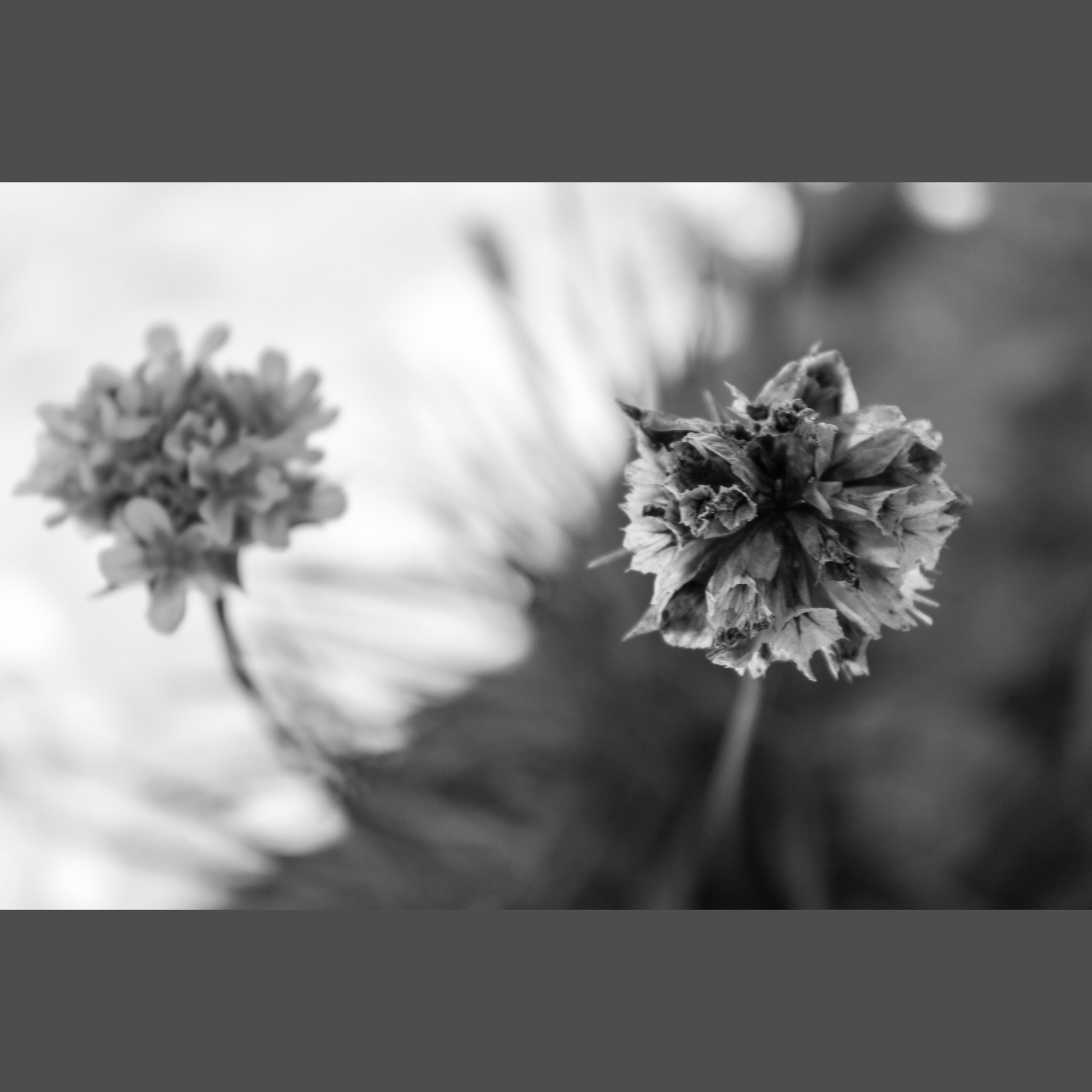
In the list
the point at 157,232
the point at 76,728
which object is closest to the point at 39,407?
the point at 76,728

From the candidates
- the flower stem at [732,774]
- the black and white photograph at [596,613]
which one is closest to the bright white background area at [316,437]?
the black and white photograph at [596,613]

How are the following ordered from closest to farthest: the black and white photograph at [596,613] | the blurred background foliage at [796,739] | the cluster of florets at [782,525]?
1. the cluster of florets at [782,525]
2. the black and white photograph at [596,613]
3. the blurred background foliage at [796,739]

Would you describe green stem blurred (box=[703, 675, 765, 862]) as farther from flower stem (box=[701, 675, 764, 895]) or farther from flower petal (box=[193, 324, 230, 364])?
flower petal (box=[193, 324, 230, 364])

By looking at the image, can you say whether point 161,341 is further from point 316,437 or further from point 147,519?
point 316,437

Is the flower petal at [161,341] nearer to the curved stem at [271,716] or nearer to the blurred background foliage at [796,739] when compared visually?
the curved stem at [271,716]

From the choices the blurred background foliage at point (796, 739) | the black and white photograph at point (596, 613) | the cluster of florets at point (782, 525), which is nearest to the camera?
the cluster of florets at point (782, 525)

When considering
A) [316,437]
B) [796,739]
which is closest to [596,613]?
[796,739]

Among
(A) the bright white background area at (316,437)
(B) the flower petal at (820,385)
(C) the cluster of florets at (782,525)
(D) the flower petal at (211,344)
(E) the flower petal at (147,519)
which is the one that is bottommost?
(C) the cluster of florets at (782,525)

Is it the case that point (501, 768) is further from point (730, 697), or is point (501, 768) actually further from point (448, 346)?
point (448, 346)
